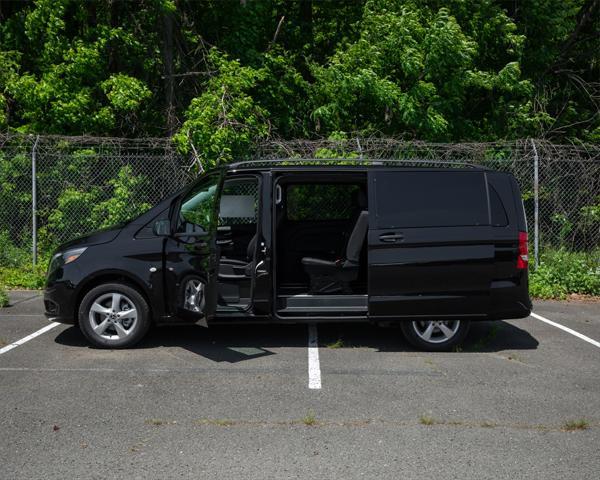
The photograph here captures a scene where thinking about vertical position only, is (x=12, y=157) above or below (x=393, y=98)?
below

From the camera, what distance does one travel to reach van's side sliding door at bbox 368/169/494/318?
7121mm

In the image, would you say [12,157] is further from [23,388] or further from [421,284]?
[421,284]

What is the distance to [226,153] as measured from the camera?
11930 millimetres

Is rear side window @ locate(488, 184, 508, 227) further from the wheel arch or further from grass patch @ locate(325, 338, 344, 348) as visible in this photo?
the wheel arch

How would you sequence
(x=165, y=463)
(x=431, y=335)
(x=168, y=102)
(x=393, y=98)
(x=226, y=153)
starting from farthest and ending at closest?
(x=168, y=102) → (x=393, y=98) → (x=226, y=153) → (x=431, y=335) → (x=165, y=463)

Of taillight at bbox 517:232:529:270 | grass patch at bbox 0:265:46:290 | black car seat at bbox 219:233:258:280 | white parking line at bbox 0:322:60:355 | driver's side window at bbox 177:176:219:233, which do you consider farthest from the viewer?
grass patch at bbox 0:265:46:290

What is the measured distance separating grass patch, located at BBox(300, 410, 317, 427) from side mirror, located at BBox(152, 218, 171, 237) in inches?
108

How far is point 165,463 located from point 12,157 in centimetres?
912

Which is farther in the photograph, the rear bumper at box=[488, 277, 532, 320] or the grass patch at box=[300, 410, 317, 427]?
the rear bumper at box=[488, 277, 532, 320]

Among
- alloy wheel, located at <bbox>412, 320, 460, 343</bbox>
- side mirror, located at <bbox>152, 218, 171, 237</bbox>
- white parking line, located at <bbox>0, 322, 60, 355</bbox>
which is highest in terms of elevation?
side mirror, located at <bbox>152, 218, 171, 237</bbox>

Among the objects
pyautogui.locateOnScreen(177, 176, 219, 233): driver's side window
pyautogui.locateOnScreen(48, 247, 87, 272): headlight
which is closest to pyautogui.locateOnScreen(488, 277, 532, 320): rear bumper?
pyautogui.locateOnScreen(177, 176, 219, 233): driver's side window

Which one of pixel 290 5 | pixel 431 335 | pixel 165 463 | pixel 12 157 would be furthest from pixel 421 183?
pixel 290 5

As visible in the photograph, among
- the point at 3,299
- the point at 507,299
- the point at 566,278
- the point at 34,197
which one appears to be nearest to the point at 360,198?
the point at 507,299

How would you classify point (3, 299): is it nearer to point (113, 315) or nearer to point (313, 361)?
point (113, 315)
